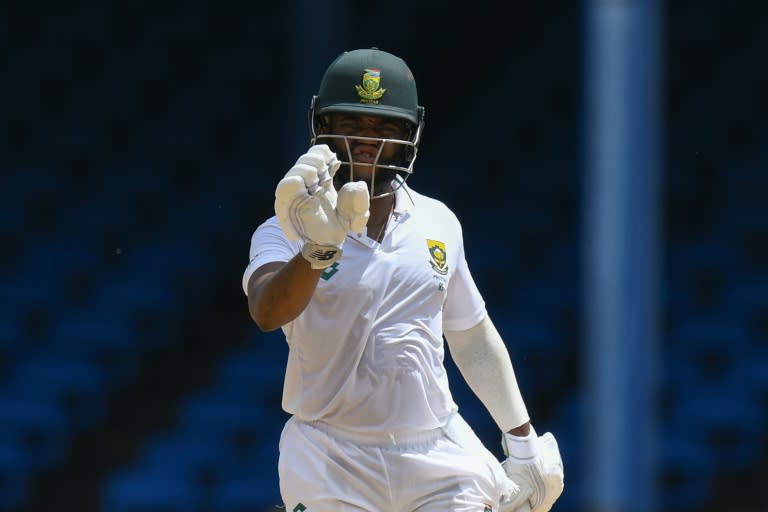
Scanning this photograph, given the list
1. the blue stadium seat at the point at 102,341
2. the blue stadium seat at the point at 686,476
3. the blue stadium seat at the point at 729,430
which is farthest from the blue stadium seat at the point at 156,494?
the blue stadium seat at the point at 729,430

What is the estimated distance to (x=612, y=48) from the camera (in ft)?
15.4

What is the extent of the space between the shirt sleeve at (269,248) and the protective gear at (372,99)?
19cm

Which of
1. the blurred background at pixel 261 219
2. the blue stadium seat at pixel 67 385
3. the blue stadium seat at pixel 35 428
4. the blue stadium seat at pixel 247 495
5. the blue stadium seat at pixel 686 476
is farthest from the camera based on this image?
the blue stadium seat at pixel 67 385

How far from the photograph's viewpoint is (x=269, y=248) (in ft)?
9.88

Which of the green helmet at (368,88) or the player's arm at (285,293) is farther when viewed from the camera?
the green helmet at (368,88)

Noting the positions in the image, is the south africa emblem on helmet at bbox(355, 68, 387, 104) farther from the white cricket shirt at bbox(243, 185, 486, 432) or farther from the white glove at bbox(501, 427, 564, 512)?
the white glove at bbox(501, 427, 564, 512)

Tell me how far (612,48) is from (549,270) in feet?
13.0

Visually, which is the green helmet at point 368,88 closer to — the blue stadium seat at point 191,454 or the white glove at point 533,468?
the white glove at point 533,468

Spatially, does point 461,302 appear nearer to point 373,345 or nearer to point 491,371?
point 491,371

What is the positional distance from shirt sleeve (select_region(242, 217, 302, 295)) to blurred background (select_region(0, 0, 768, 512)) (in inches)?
106

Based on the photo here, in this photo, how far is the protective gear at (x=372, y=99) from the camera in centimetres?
304

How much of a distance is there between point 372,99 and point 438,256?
1.21 feet

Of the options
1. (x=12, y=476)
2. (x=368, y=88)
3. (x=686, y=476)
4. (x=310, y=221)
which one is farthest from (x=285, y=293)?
(x=12, y=476)

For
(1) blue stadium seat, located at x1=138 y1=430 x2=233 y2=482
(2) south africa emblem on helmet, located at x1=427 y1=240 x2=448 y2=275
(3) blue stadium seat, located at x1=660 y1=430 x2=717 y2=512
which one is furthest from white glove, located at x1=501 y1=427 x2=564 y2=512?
(1) blue stadium seat, located at x1=138 y1=430 x2=233 y2=482
